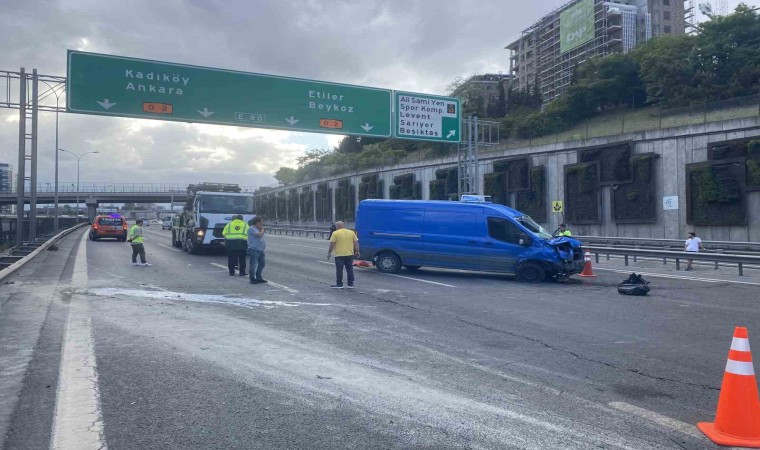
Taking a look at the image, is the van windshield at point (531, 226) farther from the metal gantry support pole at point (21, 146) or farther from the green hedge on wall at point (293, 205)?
the green hedge on wall at point (293, 205)

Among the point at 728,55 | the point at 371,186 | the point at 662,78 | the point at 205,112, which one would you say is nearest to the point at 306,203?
the point at 371,186

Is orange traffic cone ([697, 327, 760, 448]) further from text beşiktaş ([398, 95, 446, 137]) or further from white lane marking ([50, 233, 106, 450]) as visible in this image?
text beşiktaş ([398, 95, 446, 137])

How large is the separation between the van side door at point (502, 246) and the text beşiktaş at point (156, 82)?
42.1ft

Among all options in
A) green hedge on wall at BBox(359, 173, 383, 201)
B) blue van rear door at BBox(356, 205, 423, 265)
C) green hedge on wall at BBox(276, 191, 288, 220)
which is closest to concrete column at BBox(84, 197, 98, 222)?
green hedge on wall at BBox(276, 191, 288, 220)

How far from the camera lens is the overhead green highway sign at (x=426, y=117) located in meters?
25.0

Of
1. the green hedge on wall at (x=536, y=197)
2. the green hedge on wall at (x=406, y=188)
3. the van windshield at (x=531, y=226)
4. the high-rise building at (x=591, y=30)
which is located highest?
the high-rise building at (x=591, y=30)

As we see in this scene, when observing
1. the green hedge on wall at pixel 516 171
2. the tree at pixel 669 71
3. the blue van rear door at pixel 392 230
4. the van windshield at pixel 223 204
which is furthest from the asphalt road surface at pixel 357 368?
the tree at pixel 669 71

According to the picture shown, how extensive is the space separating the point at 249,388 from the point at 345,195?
1883 inches

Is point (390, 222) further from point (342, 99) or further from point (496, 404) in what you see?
point (496, 404)

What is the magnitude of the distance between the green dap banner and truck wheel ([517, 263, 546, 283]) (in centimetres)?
7350

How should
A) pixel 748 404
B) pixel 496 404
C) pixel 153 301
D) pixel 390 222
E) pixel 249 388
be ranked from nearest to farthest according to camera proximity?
pixel 748 404, pixel 496 404, pixel 249 388, pixel 153 301, pixel 390 222

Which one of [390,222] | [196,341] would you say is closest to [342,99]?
[390,222]

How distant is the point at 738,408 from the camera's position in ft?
14.0

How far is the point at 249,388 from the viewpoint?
5414 millimetres
